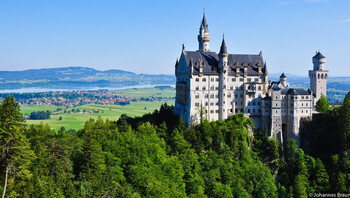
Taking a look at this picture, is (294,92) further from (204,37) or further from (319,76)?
(204,37)

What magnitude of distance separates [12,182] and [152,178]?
19342 millimetres

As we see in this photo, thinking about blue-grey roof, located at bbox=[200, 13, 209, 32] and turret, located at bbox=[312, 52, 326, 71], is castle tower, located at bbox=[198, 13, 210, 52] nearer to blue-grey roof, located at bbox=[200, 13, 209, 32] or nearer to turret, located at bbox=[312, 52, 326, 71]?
blue-grey roof, located at bbox=[200, 13, 209, 32]

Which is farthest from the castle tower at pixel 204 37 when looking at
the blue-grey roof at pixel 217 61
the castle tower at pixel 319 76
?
the castle tower at pixel 319 76

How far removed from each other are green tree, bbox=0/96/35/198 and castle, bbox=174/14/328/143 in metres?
42.0

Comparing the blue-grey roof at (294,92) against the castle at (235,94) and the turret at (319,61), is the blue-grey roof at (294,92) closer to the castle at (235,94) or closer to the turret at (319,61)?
the castle at (235,94)

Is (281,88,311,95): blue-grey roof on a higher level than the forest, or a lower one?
higher

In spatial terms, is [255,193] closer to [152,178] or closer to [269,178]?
[269,178]

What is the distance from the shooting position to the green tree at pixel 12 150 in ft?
161

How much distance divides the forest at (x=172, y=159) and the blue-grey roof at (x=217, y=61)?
1044cm

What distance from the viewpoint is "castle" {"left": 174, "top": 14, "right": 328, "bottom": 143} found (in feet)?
287

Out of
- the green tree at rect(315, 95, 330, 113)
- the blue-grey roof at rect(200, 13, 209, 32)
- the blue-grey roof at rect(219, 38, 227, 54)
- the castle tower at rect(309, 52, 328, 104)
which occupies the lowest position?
the green tree at rect(315, 95, 330, 113)

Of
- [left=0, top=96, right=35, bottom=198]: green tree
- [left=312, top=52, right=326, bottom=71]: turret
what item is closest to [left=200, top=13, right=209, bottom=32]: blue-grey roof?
[left=312, top=52, right=326, bottom=71]: turret

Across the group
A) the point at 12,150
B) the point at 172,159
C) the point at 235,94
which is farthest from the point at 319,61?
the point at 12,150

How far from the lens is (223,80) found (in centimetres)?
8888
